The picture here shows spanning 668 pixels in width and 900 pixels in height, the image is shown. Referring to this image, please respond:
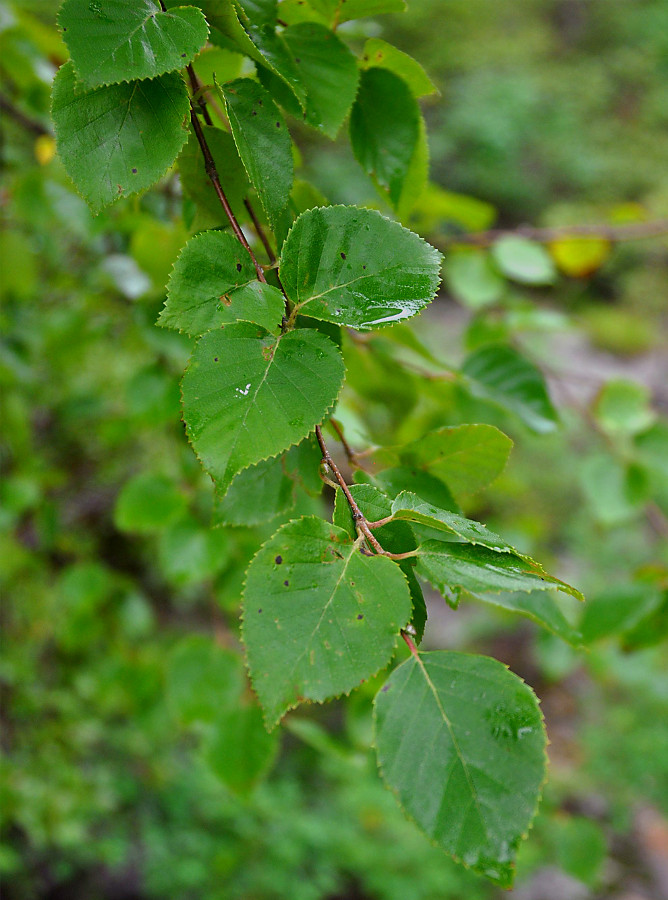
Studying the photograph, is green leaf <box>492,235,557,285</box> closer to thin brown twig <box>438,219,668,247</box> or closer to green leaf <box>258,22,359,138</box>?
thin brown twig <box>438,219,668,247</box>

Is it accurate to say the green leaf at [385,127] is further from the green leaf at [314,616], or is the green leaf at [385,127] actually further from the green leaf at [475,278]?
the green leaf at [475,278]

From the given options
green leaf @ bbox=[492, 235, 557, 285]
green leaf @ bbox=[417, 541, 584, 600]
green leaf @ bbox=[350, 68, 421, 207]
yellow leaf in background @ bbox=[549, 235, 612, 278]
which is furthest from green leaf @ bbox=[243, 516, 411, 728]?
yellow leaf in background @ bbox=[549, 235, 612, 278]

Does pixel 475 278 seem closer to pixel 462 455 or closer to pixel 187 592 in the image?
pixel 462 455

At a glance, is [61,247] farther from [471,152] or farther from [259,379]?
[471,152]

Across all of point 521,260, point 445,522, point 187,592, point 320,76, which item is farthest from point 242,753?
point 187,592

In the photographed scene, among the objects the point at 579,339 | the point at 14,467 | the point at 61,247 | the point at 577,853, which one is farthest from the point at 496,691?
the point at 579,339

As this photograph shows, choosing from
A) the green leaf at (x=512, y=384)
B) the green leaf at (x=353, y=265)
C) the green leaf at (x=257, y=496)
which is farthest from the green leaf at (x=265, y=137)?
the green leaf at (x=512, y=384)
